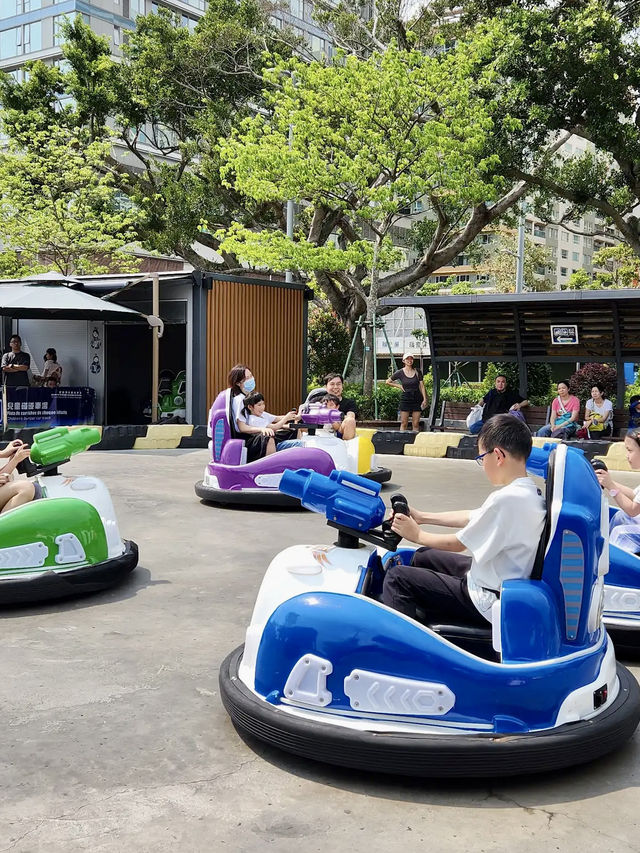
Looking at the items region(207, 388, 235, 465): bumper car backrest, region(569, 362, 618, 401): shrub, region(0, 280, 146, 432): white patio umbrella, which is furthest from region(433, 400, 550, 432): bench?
region(207, 388, 235, 465): bumper car backrest

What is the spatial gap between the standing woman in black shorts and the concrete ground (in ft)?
31.2

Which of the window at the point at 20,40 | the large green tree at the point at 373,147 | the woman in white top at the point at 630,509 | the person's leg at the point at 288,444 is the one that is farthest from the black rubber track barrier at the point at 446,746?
the window at the point at 20,40

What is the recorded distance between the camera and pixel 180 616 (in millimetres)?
4895

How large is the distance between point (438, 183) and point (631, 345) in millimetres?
6245

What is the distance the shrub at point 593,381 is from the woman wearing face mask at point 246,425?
33.1 ft

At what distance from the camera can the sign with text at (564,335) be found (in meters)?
14.6

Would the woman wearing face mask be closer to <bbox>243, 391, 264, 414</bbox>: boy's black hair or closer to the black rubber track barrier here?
<bbox>243, 391, 264, 414</bbox>: boy's black hair

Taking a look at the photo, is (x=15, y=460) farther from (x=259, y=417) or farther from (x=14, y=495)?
(x=259, y=417)

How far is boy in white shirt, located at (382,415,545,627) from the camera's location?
3.07 meters

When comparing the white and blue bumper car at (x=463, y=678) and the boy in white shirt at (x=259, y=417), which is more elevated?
the boy in white shirt at (x=259, y=417)

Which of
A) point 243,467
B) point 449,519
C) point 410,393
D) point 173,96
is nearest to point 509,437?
point 449,519

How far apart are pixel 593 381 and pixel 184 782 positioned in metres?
15.5

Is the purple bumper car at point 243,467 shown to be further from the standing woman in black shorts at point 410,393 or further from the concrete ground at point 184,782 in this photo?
the standing woman in black shorts at point 410,393

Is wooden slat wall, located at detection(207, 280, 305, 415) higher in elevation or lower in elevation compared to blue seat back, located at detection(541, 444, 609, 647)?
higher
